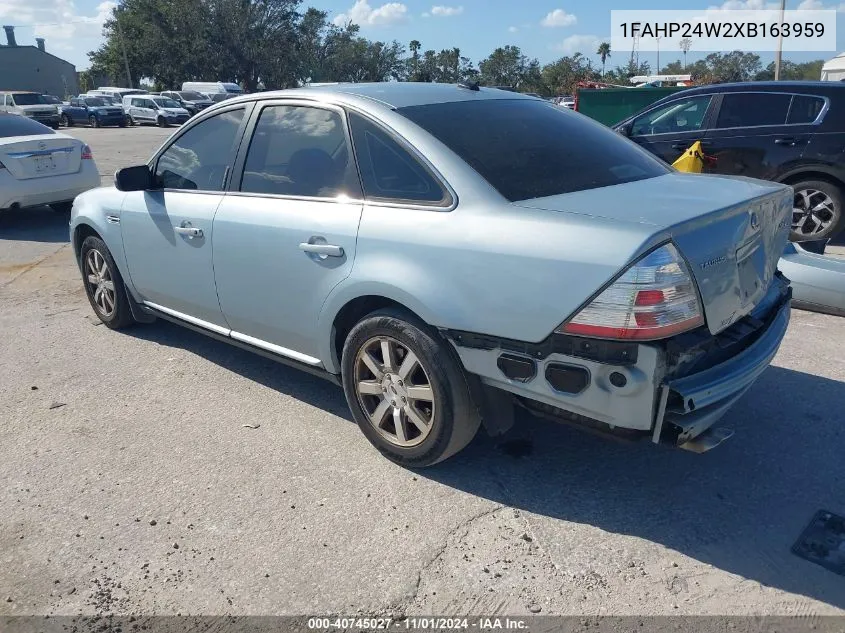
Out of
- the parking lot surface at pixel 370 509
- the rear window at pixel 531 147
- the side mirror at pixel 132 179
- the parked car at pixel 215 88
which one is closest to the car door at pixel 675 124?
the parking lot surface at pixel 370 509

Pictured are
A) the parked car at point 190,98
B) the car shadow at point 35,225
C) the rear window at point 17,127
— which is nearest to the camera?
the car shadow at point 35,225

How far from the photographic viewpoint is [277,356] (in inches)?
151

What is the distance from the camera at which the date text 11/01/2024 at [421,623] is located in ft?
7.92

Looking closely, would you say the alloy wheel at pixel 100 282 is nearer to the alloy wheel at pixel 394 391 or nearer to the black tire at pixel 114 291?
the black tire at pixel 114 291

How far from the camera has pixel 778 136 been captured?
752 centimetres

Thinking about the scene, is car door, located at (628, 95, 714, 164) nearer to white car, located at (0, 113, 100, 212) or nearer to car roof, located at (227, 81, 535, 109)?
A: car roof, located at (227, 81, 535, 109)

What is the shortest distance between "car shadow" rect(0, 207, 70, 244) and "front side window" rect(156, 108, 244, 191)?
524 cm

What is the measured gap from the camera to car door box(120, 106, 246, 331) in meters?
4.05

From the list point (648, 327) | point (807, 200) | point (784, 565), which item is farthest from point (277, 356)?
point (807, 200)

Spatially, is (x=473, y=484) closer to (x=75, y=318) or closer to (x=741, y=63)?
(x=75, y=318)

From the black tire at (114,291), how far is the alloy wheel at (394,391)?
2.55m

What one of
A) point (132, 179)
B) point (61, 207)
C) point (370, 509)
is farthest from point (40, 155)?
point (370, 509)

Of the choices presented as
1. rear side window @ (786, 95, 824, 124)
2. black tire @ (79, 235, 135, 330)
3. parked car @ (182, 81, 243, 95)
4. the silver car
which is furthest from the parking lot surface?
parked car @ (182, 81, 243, 95)

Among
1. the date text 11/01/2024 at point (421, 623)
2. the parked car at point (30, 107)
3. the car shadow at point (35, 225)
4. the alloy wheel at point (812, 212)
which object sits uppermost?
the parked car at point (30, 107)
